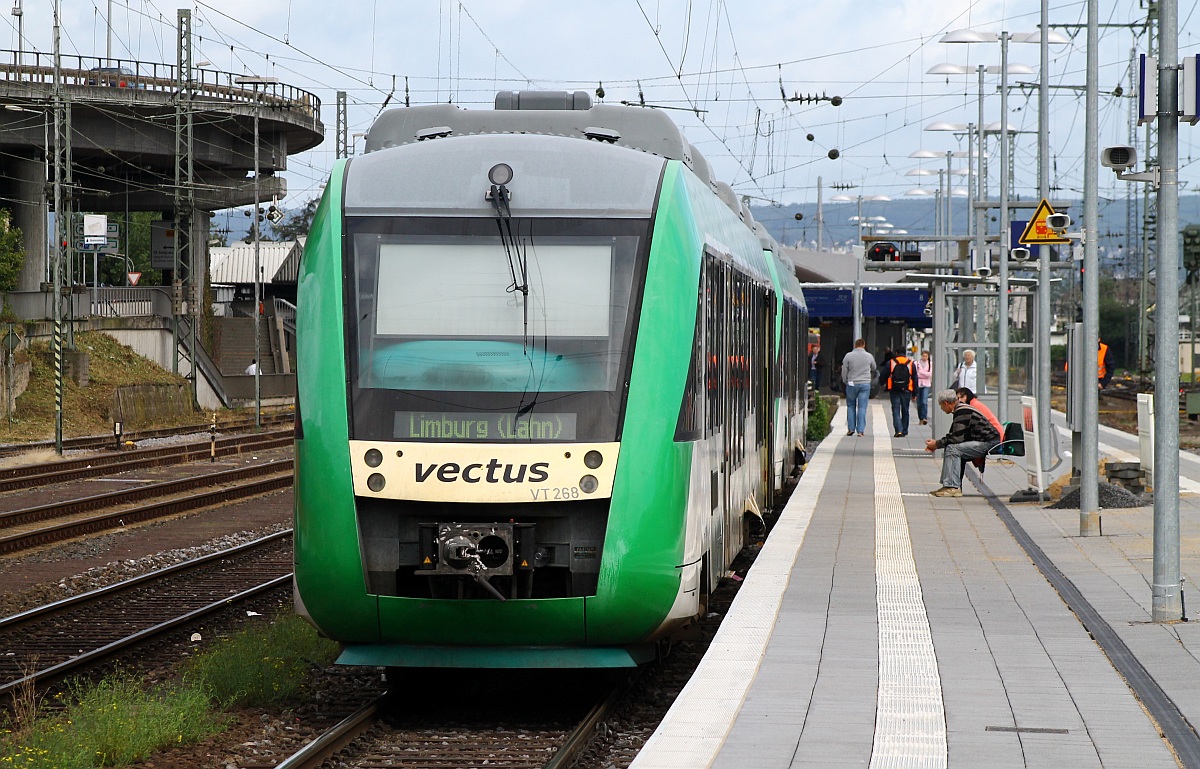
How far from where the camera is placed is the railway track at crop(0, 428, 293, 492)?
904 inches

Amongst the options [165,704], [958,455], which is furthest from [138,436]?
[165,704]

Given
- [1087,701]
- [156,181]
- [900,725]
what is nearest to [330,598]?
[900,725]

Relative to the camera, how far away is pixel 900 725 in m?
6.29

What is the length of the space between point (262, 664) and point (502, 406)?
2353 millimetres

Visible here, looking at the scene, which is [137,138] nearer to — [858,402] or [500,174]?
[858,402]

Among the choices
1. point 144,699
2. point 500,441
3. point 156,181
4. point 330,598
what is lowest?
point 144,699

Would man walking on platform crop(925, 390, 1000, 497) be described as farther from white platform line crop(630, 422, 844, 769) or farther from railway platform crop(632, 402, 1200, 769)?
white platform line crop(630, 422, 844, 769)

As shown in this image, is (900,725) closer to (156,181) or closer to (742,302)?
(742,302)

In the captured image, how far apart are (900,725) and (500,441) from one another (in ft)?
7.97

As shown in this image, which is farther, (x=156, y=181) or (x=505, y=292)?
(x=156, y=181)

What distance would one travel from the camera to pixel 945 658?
7727 mm

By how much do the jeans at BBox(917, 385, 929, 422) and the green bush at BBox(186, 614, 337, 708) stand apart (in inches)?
935

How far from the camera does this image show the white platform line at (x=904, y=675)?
231 inches

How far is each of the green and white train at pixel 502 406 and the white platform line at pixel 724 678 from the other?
13.6 inches
